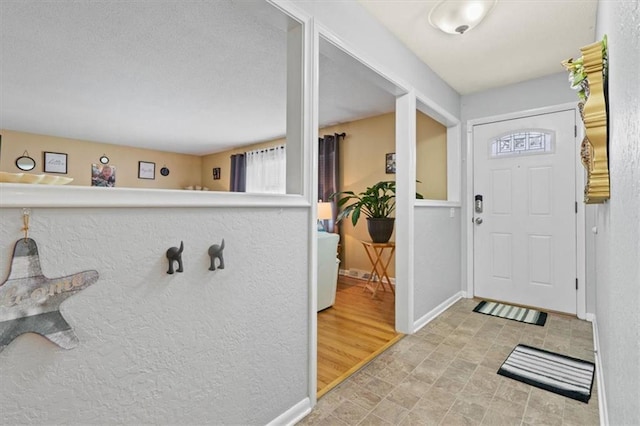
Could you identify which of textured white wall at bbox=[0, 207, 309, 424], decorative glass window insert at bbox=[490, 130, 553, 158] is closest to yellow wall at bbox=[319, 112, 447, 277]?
decorative glass window insert at bbox=[490, 130, 553, 158]

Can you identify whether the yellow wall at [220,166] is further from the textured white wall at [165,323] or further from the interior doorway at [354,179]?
the textured white wall at [165,323]

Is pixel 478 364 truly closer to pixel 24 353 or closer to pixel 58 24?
pixel 24 353

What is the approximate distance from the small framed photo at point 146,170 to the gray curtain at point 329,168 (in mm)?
3989

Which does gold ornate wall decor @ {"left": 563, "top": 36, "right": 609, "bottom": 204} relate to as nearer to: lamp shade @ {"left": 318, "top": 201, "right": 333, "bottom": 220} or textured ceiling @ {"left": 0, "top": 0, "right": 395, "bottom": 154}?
textured ceiling @ {"left": 0, "top": 0, "right": 395, "bottom": 154}

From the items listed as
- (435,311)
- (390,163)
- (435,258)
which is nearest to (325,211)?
(390,163)

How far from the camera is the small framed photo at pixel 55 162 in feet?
17.5

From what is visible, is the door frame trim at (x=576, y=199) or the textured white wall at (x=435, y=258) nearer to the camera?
the textured white wall at (x=435, y=258)

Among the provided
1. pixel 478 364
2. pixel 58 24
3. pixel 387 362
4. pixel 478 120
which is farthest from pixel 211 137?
pixel 478 364

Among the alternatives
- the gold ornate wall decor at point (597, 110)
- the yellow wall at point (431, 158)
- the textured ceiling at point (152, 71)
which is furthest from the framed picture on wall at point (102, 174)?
the gold ornate wall decor at point (597, 110)

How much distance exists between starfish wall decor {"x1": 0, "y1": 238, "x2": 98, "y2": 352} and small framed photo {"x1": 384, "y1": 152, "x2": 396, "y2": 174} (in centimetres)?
400

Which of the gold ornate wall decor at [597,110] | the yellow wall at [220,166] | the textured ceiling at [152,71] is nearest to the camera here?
the gold ornate wall decor at [597,110]

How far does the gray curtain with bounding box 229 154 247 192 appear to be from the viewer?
6543 mm

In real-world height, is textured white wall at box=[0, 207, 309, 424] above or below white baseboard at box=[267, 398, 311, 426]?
above

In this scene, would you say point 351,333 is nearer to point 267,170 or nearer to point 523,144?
point 523,144
